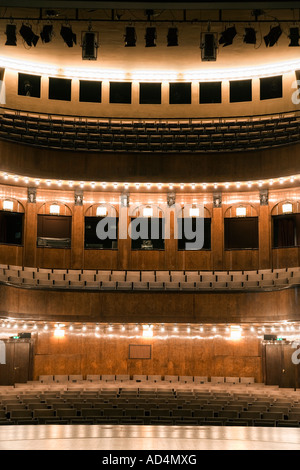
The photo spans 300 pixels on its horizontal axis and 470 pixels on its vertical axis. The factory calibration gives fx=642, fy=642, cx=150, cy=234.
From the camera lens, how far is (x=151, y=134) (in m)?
23.1

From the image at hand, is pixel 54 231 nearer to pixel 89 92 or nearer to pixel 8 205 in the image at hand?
pixel 8 205

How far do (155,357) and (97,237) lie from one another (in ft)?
16.5

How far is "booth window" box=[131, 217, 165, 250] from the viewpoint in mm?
24047

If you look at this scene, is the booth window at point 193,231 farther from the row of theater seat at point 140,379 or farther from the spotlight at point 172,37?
the spotlight at point 172,37

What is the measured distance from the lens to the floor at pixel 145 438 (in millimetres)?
6359

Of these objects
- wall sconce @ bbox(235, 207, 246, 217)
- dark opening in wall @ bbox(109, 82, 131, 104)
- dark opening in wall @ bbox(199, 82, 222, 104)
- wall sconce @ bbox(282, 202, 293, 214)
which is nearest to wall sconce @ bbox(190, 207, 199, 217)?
wall sconce @ bbox(235, 207, 246, 217)

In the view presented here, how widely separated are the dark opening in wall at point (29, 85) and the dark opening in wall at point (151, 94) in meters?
4.03

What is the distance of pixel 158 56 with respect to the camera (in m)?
23.8

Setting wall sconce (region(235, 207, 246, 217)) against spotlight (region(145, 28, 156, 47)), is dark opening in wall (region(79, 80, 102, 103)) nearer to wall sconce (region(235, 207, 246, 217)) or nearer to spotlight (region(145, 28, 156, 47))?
wall sconce (region(235, 207, 246, 217))

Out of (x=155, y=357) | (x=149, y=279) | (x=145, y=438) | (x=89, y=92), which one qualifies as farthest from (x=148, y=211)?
(x=145, y=438)

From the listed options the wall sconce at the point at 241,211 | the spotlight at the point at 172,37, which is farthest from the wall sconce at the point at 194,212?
the spotlight at the point at 172,37

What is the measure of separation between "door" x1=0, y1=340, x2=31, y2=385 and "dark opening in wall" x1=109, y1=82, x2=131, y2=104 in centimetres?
1004

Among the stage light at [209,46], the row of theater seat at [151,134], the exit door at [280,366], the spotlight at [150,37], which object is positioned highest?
the stage light at [209,46]
